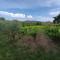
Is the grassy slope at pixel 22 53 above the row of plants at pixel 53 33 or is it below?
below

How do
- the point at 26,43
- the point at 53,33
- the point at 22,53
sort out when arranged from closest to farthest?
the point at 22,53 → the point at 26,43 → the point at 53,33

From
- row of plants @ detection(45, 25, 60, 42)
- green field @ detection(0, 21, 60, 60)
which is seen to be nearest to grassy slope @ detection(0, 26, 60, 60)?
green field @ detection(0, 21, 60, 60)

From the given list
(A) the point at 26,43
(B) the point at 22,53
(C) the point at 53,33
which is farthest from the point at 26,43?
(C) the point at 53,33

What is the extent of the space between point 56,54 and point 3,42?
3037 mm

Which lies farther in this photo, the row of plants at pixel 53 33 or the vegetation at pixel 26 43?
the row of plants at pixel 53 33

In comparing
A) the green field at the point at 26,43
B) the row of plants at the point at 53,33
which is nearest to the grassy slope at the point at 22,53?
the green field at the point at 26,43

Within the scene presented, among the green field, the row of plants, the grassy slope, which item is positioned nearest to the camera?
the grassy slope

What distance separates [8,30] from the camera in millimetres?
10547

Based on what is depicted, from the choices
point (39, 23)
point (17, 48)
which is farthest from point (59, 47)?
point (39, 23)

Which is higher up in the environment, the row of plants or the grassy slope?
the row of plants

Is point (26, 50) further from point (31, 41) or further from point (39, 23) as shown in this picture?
point (39, 23)

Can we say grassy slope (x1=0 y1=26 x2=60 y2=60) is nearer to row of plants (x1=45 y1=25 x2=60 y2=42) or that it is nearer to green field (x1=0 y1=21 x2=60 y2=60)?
green field (x1=0 y1=21 x2=60 y2=60)

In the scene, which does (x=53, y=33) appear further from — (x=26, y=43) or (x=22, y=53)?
(x=22, y=53)

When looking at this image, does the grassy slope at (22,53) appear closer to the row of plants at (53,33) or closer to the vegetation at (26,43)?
the vegetation at (26,43)
